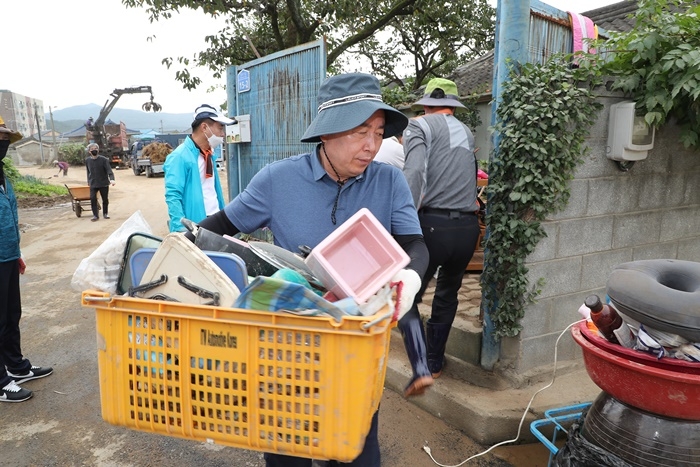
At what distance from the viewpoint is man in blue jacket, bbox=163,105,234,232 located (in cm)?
368

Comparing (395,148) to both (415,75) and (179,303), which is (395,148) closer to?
(179,303)

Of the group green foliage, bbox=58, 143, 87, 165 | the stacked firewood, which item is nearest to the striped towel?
the stacked firewood

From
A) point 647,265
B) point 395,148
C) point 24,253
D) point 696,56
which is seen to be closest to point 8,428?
point 395,148

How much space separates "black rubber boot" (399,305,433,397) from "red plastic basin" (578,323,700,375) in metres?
0.87

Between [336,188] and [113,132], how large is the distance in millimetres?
35980

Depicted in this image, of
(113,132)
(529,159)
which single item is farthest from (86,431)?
(113,132)

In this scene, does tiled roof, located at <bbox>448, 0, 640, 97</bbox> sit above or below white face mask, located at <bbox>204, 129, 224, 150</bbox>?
above

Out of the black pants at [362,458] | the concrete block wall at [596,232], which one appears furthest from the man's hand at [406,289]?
the concrete block wall at [596,232]

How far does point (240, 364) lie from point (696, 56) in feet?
9.84

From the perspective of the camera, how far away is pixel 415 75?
14.8 meters

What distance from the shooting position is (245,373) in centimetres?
Result: 118

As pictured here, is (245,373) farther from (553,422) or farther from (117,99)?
(117,99)

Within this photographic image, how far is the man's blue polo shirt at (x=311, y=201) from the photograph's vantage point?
1.81 meters

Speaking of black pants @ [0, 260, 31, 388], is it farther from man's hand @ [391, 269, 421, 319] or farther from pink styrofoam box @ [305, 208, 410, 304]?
man's hand @ [391, 269, 421, 319]
